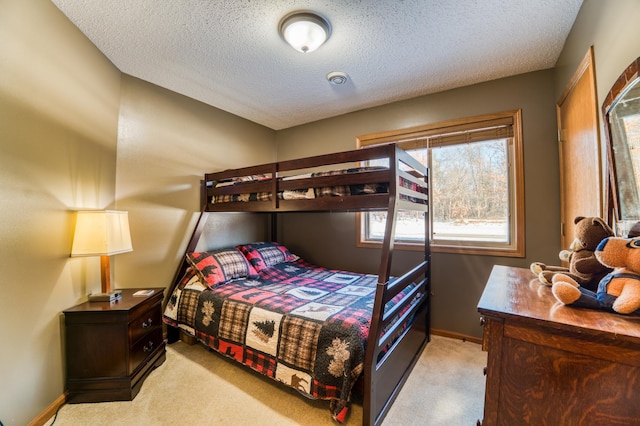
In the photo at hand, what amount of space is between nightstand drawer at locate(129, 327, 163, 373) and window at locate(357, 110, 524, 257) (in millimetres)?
2388

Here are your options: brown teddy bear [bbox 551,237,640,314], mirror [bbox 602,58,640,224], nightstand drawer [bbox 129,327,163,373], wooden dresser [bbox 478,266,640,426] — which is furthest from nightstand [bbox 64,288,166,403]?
mirror [bbox 602,58,640,224]

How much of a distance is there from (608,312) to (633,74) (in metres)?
0.94

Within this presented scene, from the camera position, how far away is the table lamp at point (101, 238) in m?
1.66

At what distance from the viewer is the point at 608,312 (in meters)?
0.75

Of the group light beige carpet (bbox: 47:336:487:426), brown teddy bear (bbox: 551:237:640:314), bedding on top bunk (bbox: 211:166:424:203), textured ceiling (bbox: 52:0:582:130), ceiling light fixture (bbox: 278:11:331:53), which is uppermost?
textured ceiling (bbox: 52:0:582:130)

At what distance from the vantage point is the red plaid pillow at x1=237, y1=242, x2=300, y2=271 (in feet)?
9.36

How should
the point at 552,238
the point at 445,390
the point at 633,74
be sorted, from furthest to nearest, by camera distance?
the point at 552,238 → the point at 445,390 → the point at 633,74

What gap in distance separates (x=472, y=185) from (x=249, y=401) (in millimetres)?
2618

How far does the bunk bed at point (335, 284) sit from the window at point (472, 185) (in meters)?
0.39

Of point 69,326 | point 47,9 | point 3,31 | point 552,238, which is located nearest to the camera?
point 3,31

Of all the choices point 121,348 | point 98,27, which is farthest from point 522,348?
point 98,27

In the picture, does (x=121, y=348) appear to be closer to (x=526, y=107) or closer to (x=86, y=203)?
(x=86, y=203)

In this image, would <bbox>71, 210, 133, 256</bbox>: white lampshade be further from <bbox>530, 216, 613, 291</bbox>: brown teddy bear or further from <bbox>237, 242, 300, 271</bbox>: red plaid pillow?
<bbox>530, 216, 613, 291</bbox>: brown teddy bear

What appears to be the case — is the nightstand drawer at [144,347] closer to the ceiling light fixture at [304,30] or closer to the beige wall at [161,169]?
the beige wall at [161,169]
